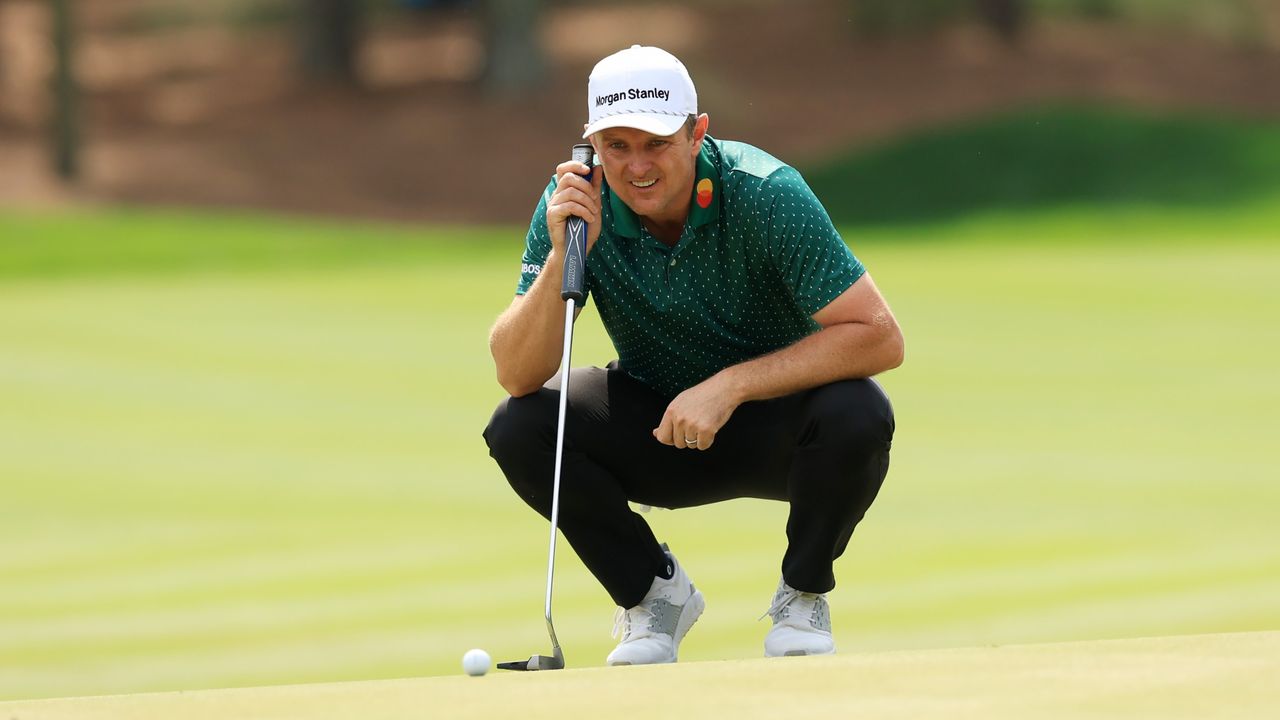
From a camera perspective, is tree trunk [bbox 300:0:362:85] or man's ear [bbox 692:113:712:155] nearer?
man's ear [bbox 692:113:712:155]

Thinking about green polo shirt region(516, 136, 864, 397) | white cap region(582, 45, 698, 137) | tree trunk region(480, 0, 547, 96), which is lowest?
green polo shirt region(516, 136, 864, 397)

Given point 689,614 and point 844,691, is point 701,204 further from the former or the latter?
point 844,691

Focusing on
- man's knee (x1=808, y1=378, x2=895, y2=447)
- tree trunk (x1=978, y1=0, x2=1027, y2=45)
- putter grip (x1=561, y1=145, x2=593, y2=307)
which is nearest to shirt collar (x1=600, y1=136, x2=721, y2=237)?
putter grip (x1=561, y1=145, x2=593, y2=307)

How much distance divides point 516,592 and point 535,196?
2113 centimetres

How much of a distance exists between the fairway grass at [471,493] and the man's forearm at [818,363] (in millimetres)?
881

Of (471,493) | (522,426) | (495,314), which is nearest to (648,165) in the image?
(522,426)

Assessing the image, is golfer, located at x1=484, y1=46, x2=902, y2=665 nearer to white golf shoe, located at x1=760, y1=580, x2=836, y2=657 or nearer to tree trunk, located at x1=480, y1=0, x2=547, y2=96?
white golf shoe, located at x1=760, y1=580, x2=836, y2=657

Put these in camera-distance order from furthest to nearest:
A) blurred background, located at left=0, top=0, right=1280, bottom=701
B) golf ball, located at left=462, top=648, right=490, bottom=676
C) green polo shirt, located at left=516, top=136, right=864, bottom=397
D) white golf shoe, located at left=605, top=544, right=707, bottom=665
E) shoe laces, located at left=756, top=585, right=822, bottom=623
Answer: blurred background, located at left=0, top=0, right=1280, bottom=701, white golf shoe, located at left=605, top=544, right=707, bottom=665, shoe laces, located at left=756, top=585, right=822, bottom=623, green polo shirt, located at left=516, top=136, right=864, bottom=397, golf ball, located at left=462, top=648, right=490, bottom=676

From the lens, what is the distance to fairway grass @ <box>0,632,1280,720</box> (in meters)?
2.97

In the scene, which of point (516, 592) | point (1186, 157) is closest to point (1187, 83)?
point (1186, 157)

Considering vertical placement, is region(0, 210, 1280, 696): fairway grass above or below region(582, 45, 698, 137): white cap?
below

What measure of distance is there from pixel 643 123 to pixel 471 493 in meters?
3.97

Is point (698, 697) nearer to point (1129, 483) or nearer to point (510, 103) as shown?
point (1129, 483)

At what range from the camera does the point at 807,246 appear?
163 inches
